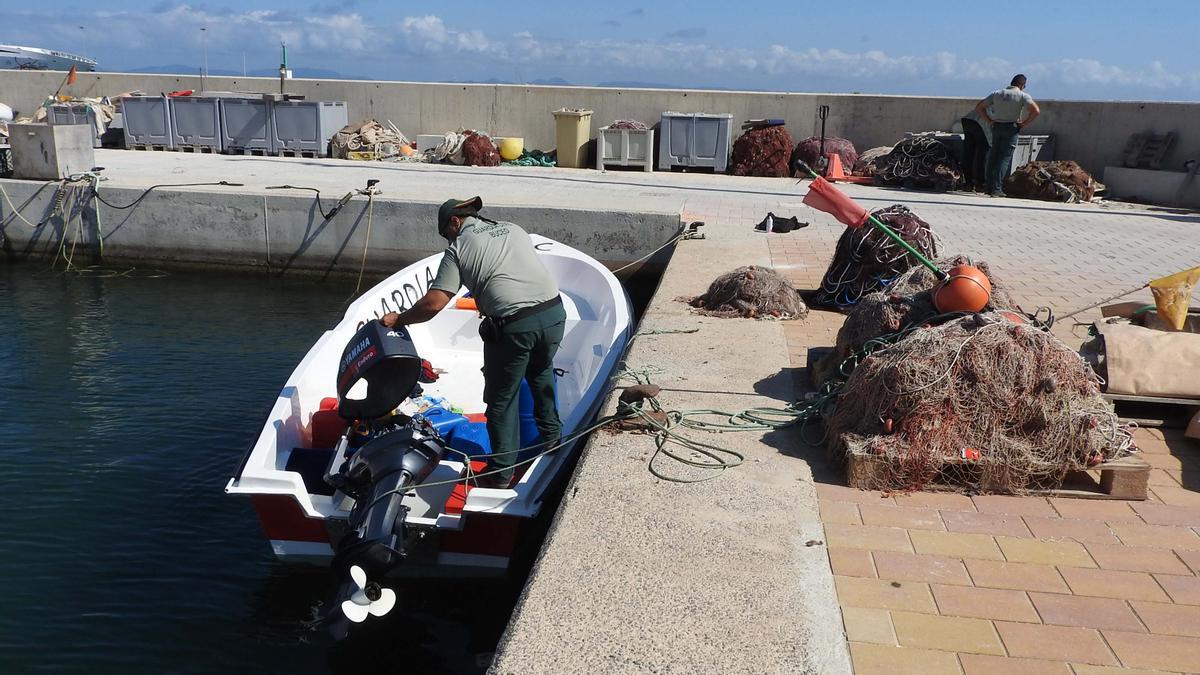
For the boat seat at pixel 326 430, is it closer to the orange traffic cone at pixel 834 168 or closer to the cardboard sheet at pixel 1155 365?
the cardboard sheet at pixel 1155 365

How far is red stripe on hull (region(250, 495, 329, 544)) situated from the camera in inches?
180

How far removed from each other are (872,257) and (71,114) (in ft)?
55.3

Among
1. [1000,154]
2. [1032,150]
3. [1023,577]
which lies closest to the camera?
[1023,577]

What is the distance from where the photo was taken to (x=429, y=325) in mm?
7734

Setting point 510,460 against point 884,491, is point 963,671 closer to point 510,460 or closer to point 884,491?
point 884,491

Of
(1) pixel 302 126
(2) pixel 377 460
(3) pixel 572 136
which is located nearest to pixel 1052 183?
(3) pixel 572 136

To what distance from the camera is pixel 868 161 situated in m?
16.8

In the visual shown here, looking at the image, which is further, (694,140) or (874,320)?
(694,140)

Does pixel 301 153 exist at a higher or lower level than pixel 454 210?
lower

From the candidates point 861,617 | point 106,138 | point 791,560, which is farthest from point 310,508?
point 106,138

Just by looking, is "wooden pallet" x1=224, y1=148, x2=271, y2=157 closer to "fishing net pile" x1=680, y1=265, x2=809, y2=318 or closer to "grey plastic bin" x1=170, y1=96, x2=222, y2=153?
"grey plastic bin" x1=170, y1=96, x2=222, y2=153

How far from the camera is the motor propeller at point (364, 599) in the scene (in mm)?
3680

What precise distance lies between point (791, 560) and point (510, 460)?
177 cm

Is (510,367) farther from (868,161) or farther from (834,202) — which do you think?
(868,161)
